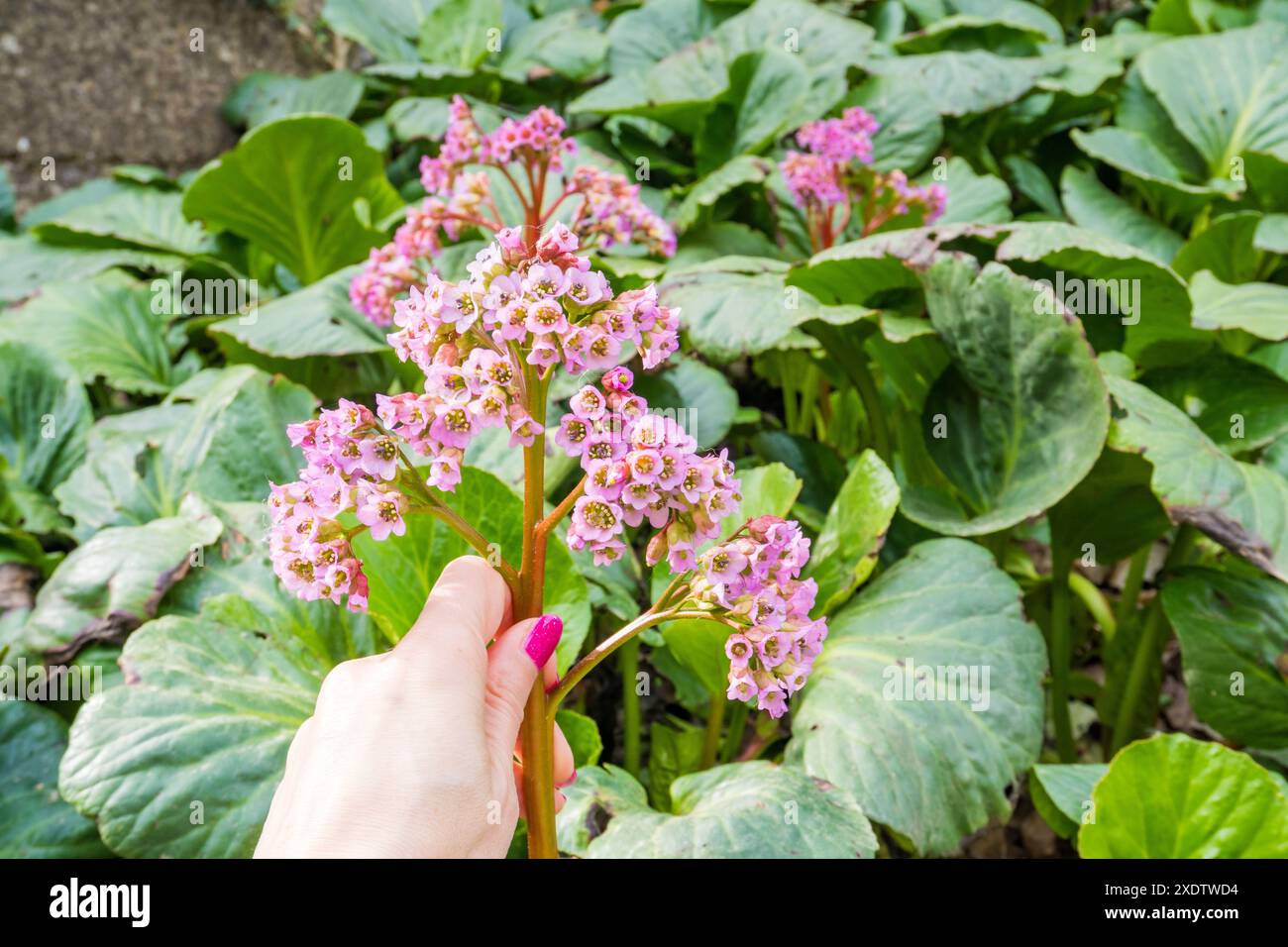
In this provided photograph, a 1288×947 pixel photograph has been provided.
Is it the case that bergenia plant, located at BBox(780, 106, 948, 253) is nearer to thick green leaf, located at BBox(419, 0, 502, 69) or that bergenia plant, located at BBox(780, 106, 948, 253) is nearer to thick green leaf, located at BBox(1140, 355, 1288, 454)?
thick green leaf, located at BBox(1140, 355, 1288, 454)

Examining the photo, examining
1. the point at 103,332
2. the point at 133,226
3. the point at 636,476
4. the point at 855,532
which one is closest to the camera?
the point at 636,476

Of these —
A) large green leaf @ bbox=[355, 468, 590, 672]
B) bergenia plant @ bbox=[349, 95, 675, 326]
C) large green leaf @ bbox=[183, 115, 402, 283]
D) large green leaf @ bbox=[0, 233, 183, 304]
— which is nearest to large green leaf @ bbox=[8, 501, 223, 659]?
large green leaf @ bbox=[355, 468, 590, 672]

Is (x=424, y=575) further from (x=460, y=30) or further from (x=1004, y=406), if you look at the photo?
(x=460, y=30)

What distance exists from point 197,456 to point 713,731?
37.5 inches

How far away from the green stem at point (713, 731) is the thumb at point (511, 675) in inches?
27.7

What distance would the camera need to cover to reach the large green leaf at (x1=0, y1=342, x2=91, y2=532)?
1980mm

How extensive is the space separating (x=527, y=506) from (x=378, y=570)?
1.66 feet

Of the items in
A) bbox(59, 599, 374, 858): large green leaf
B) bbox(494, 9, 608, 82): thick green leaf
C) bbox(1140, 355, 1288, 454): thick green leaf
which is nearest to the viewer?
bbox(59, 599, 374, 858): large green leaf

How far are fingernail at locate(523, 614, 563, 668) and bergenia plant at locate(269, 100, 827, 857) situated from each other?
26 mm

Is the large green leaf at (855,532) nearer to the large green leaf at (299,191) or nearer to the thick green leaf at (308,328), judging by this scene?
A: the thick green leaf at (308,328)

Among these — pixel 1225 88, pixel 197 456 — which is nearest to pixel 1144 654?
pixel 197 456

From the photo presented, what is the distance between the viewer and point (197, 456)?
1.69 m

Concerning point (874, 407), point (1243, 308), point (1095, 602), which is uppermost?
point (1243, 308)

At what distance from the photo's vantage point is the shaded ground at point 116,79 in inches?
123
